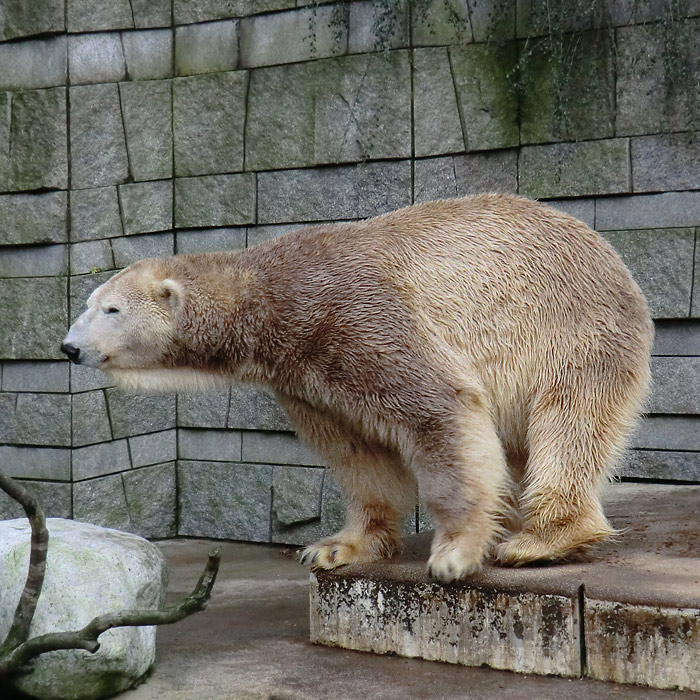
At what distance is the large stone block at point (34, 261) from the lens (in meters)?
5.75

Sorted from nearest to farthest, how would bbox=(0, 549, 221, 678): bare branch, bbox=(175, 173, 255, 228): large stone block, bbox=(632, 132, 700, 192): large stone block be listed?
bbox=(0, 549, 221, 678): bare branch → bbox=(632, 132, 700, 192): large stone block → bbox=(175, 173, 255, 228): large stone block

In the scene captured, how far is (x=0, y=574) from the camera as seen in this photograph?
3.53 meters

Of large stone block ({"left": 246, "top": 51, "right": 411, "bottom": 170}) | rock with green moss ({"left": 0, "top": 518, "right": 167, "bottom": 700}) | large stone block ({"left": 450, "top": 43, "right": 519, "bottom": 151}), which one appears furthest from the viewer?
large stone block ({"left": 246, "top": 51, "right": 411, "bottom": 170})

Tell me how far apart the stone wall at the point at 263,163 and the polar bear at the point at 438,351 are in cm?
140

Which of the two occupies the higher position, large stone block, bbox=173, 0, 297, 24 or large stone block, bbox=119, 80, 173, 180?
large stone block, bbox=173, 0, 297, 24

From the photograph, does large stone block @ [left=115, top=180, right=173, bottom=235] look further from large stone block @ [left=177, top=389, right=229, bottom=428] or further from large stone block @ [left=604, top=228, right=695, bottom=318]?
large stone block @ [left=604, top=228, right=695, bottom=318]

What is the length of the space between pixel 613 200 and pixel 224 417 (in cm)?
252

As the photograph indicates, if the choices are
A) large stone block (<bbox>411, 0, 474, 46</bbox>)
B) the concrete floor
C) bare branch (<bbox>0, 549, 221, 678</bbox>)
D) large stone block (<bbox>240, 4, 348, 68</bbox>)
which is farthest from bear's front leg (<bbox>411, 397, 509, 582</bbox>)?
large stone block (<bbox>240, 4, 348, 68</bbox>)

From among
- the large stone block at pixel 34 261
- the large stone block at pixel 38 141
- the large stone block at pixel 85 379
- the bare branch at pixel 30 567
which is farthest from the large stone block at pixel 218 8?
the bare branch at pixel 30 567

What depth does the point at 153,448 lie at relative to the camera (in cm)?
615

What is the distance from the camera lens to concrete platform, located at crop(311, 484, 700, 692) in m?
3.20

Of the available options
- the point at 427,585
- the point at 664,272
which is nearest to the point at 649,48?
the point at 664,272

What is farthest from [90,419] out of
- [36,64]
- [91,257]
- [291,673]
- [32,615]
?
[291,673]

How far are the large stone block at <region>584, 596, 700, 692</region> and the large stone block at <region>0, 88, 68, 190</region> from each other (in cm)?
382
